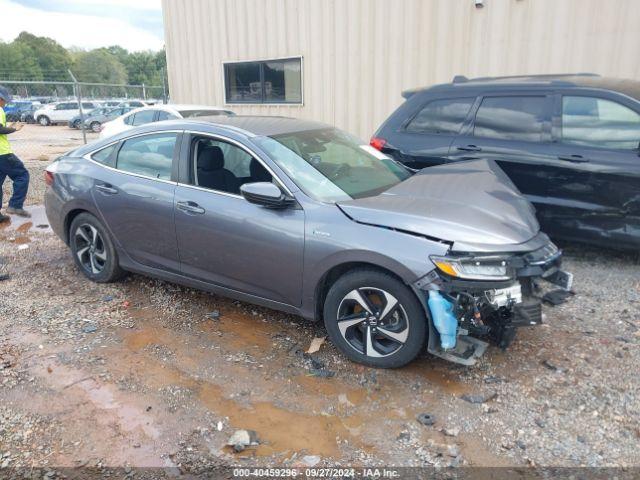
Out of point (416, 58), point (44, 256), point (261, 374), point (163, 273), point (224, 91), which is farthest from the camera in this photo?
point (224, 91)

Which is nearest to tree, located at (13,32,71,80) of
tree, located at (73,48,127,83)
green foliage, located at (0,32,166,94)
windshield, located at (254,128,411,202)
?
green foliage, located at (0,32,166,94)

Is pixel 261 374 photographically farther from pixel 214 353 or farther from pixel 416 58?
pixel 416 58

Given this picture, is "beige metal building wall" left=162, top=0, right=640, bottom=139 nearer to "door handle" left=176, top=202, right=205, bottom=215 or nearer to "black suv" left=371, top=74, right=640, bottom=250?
"black suv" left=371, top=74, right=640, bottom=250

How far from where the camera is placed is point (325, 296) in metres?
3.44

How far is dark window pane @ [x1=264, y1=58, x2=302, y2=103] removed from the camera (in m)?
10.4

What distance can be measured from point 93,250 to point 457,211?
3397 millimetres

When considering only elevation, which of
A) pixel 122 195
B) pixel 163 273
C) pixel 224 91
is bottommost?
pixel 163 273

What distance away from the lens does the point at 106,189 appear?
434cm

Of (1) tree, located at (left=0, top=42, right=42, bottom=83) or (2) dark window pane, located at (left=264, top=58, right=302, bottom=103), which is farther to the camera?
(1) tree, located at (left=0, top=42, right=42, bottom=83)

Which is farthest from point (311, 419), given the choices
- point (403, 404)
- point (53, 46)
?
point (53, 46)

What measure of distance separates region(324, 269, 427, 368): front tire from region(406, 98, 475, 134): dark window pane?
2.90 metres

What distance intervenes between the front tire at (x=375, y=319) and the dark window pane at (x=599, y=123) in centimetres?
291

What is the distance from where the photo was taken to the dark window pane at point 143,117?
1013 centimetres

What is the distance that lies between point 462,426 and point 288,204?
1.75m
